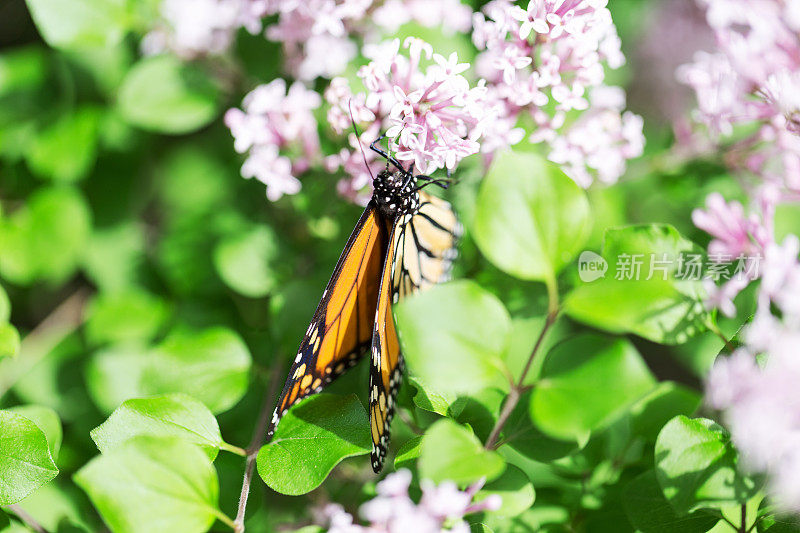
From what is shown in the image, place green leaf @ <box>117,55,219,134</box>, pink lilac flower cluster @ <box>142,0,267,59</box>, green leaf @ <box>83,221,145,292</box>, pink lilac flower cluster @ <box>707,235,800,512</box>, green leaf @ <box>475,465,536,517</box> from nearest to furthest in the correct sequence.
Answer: pink lilac flower cluster @ <box>707,235,800,512</box>, green leaf @ <box>475,465,536,517</box>, pink lilac flower cluster @ <box>142,0,267,59</box>, green leaf @ <box>117,55,219,134</box>, green leaf @ <box>83,221,145,292</box>

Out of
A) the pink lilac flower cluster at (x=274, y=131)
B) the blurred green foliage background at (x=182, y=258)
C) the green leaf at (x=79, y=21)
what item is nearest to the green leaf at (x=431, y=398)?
the blurred green foliage background at (x=182, y=258)

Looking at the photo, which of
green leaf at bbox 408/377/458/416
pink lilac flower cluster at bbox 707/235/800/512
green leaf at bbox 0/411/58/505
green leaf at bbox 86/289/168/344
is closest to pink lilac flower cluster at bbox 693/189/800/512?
pink lilac flower cluster at bbox 707/235/800/512

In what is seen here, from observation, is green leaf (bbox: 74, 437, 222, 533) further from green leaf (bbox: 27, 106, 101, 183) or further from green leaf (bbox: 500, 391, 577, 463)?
green leaf (bbox: 27, 106, 101, 183)

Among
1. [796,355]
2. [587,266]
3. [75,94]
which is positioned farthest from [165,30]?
[796,355]

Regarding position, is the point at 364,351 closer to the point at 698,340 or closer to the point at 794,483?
the point at 794,483

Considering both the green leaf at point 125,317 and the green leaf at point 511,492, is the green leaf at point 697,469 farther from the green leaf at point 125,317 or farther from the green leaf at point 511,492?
the green leaf at point 125,317

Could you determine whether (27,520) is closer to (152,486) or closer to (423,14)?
(152,486)
